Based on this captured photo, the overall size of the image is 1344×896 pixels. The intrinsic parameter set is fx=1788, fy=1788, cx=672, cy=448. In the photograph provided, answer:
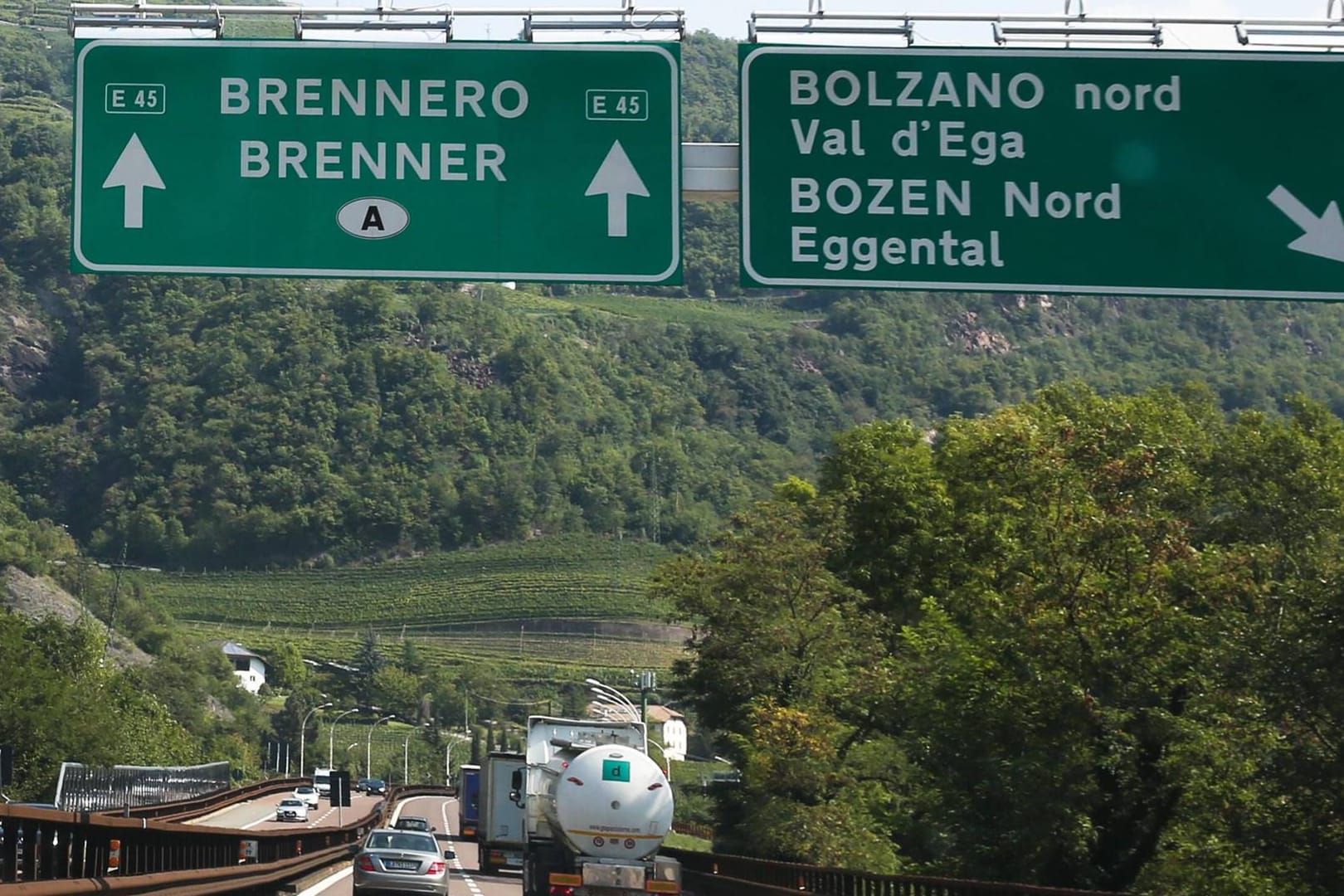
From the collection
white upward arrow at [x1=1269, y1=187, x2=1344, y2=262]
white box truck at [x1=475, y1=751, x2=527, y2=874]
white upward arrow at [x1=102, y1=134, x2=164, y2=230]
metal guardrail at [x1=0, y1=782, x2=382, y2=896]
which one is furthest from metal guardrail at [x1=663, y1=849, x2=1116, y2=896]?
white upward arrow at [x1=102, y1=134, x2=164, y2=230]

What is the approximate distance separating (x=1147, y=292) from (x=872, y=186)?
6.79ft

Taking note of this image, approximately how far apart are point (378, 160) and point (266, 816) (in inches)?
3255

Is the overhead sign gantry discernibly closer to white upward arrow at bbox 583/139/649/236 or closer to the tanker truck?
white upward arrow at bbox 583/139/649/236

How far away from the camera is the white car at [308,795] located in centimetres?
10656

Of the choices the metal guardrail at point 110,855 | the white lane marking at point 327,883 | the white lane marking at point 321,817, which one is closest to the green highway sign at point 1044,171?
the metal guardrail at point 110,855

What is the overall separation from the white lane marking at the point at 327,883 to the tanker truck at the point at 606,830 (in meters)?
5.09

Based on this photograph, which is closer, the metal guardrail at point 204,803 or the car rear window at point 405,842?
the car rear window at point 405,842

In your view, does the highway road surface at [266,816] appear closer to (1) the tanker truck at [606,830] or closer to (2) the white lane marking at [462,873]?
(2) the white lane marking at [462,873]

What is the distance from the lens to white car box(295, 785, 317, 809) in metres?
107

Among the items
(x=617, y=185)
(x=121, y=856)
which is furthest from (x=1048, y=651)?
(x=617, y=185)

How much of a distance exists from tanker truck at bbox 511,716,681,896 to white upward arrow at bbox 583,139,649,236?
17.1 meters

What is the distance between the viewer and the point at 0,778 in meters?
26.8

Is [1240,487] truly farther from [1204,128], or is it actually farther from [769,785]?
[1204,128]

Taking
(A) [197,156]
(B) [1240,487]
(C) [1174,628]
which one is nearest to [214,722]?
(B) [1240,487]
